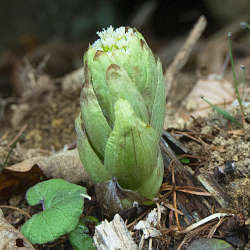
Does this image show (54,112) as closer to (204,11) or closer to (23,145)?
(23,145)

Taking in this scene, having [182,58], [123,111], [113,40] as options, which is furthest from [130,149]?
[182,58]

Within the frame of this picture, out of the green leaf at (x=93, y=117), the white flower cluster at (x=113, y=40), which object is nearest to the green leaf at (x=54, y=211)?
the green leaf at (x=93, y=117)

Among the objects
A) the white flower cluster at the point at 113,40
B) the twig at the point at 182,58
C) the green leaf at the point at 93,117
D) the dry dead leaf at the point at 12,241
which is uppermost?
the white flower cluster at the point at 113,40

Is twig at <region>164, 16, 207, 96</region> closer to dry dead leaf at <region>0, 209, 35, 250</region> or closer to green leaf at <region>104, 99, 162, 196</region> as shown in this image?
green leaf at <region>104, 99, 162, 196</region>

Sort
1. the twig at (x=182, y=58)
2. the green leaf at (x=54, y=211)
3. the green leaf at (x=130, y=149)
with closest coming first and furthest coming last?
the green leaf at (x=130, y=149)
the green leaf at (x=54, y=211)
the twig at (x=182, y=58)

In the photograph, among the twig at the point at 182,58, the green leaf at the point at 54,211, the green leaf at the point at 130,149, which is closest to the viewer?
the green leaf at the point at 130,149

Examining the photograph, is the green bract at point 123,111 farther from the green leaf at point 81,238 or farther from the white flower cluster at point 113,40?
the green leaf at point 81,238
